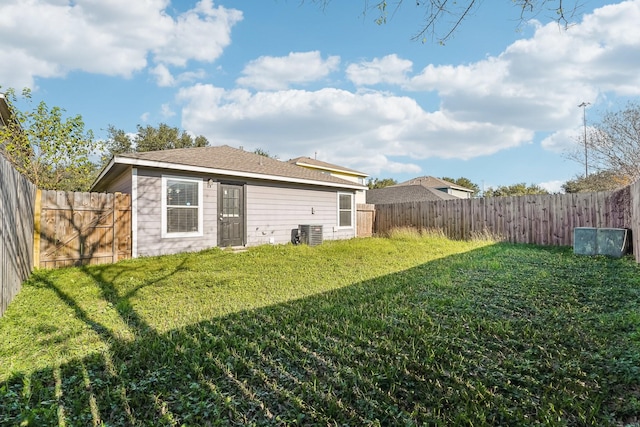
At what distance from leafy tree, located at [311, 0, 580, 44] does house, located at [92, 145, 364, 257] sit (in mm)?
6077

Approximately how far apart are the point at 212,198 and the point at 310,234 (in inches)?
129

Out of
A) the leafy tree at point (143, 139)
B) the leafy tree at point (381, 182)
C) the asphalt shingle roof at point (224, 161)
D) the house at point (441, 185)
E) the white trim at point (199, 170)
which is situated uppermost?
the leafy tree at point (143, 139)

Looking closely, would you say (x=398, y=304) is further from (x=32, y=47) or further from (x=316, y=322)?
(x=32, y=47)

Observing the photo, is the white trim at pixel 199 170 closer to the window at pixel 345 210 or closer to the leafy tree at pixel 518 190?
the window at pixel 345 210

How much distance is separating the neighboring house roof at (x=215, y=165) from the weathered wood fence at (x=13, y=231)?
6.91 feet

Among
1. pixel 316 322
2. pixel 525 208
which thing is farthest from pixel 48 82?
pixel 525 208

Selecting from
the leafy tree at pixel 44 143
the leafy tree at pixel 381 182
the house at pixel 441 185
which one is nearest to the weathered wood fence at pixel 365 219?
the leafy tree at pixel 44 143

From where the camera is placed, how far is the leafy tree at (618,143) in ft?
42.3

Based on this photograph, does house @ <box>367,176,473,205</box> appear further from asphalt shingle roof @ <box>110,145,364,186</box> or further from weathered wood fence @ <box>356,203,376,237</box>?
asphalt shingle roof @ <box>110,145,364,186</box>

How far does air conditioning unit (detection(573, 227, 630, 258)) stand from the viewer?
7066mm

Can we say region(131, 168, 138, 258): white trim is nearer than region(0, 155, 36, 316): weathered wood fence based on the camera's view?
No

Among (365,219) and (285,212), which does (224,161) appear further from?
(365,219)

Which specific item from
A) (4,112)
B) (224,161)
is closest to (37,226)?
(224,161)

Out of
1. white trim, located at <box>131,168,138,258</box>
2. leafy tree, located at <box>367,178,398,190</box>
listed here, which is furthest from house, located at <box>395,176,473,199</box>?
white trim, located at <box>131,168,138,258</box>
